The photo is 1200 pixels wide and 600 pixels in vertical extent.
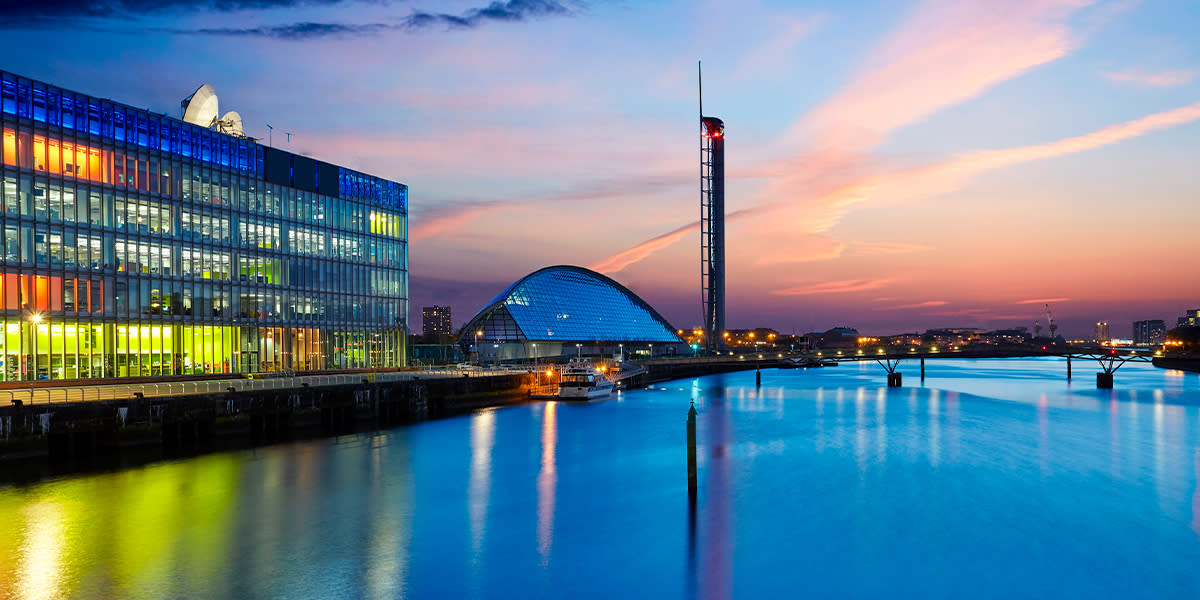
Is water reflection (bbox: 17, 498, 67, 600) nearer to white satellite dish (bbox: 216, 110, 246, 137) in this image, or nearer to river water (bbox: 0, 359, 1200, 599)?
river water (bbox: 0, 359, 1200, 599)

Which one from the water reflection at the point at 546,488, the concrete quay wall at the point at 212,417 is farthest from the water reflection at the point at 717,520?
the concrete quay wall at the point at 212,417

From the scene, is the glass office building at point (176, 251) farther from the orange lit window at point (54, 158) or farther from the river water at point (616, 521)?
the river water at point (616, 521)

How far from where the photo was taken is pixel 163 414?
47875mm

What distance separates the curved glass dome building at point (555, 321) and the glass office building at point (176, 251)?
127 feet

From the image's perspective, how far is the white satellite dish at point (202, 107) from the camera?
295ft

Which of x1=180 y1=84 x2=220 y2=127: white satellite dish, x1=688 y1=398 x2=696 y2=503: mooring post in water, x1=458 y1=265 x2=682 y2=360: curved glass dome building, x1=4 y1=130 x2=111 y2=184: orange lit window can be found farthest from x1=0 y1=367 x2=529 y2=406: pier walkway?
x1=458 y1=265 x2=682 y2=360: curved glass dome building

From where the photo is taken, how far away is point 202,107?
90688 mm

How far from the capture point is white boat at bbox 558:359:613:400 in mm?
95375

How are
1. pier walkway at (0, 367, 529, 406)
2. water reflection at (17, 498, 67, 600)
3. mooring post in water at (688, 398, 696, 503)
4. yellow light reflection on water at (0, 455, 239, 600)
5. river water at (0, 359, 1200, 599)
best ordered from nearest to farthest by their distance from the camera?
water reflection at (17, 498, 67, 600), yellow light reflection on water at (0, 455, 239, 600), river water at (0, 359, 1200, 599), mooring post in water at (688, 398, 696, 503), pier walkway at (0, 367, 529, 406)

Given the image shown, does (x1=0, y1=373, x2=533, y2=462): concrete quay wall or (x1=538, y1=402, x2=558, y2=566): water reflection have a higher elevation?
(x1=0, y1=373, x2=533, y2=462): concrete quay wall

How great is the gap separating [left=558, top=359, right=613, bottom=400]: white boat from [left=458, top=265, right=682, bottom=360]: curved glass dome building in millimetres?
33954

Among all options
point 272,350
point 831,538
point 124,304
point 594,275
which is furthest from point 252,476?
point 594,275

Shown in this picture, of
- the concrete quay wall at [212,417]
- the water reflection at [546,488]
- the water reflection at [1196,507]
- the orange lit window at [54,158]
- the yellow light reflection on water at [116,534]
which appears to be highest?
the orange lit window at [54,158]

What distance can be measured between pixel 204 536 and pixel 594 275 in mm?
168403
